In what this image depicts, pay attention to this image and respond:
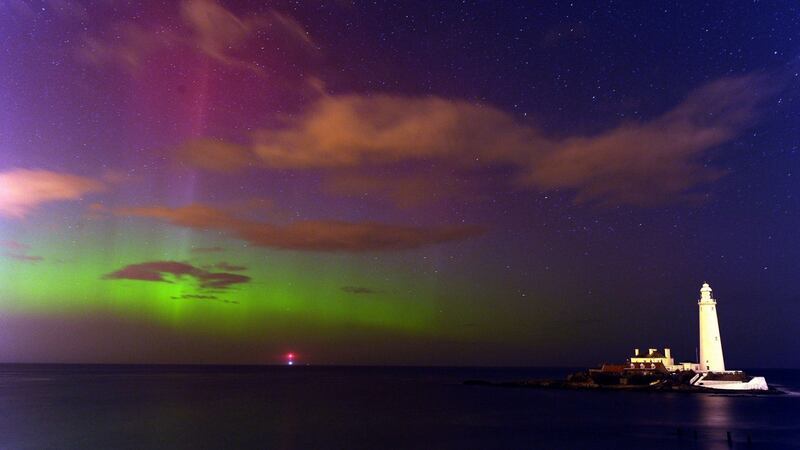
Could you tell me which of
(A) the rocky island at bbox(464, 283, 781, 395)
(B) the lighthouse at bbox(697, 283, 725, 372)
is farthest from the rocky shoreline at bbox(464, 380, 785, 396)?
(B) the lighthouse at bbox(697, 283, 725, 372)

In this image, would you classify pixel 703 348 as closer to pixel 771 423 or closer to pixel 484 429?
pixel 771 423

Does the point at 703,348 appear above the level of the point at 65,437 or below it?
above

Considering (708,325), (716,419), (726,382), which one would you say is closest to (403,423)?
(716,419)

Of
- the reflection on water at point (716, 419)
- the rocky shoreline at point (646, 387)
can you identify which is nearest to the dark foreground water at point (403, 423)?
the reflection on water at point (716, 419)

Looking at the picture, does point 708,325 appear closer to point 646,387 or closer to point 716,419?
point 646,387

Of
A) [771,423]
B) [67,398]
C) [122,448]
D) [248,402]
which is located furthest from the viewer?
[67,398]

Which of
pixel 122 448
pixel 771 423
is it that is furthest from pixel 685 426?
pixel 122 448

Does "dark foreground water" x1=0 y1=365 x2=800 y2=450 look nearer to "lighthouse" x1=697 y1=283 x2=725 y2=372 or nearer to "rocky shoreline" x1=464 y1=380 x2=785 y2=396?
"rocky shoreline" x1=464 y1=380 x2=785 y2=396

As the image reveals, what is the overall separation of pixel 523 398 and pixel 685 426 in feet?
131

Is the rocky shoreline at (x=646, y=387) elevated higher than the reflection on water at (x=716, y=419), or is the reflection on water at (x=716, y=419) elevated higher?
the rocky shoreline at (x=646, y=387)

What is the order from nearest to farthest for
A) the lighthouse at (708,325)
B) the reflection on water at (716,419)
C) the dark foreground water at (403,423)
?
1. the dark foreground water at (403,423)
2. the reflection on water at (716,419)
3. the lighthouse at (708,325)

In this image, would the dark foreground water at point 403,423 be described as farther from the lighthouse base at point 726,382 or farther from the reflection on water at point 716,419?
the lighthouse base at point 726,382

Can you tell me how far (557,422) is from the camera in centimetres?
6581

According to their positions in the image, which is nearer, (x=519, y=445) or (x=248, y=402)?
(x=519, y=445)
